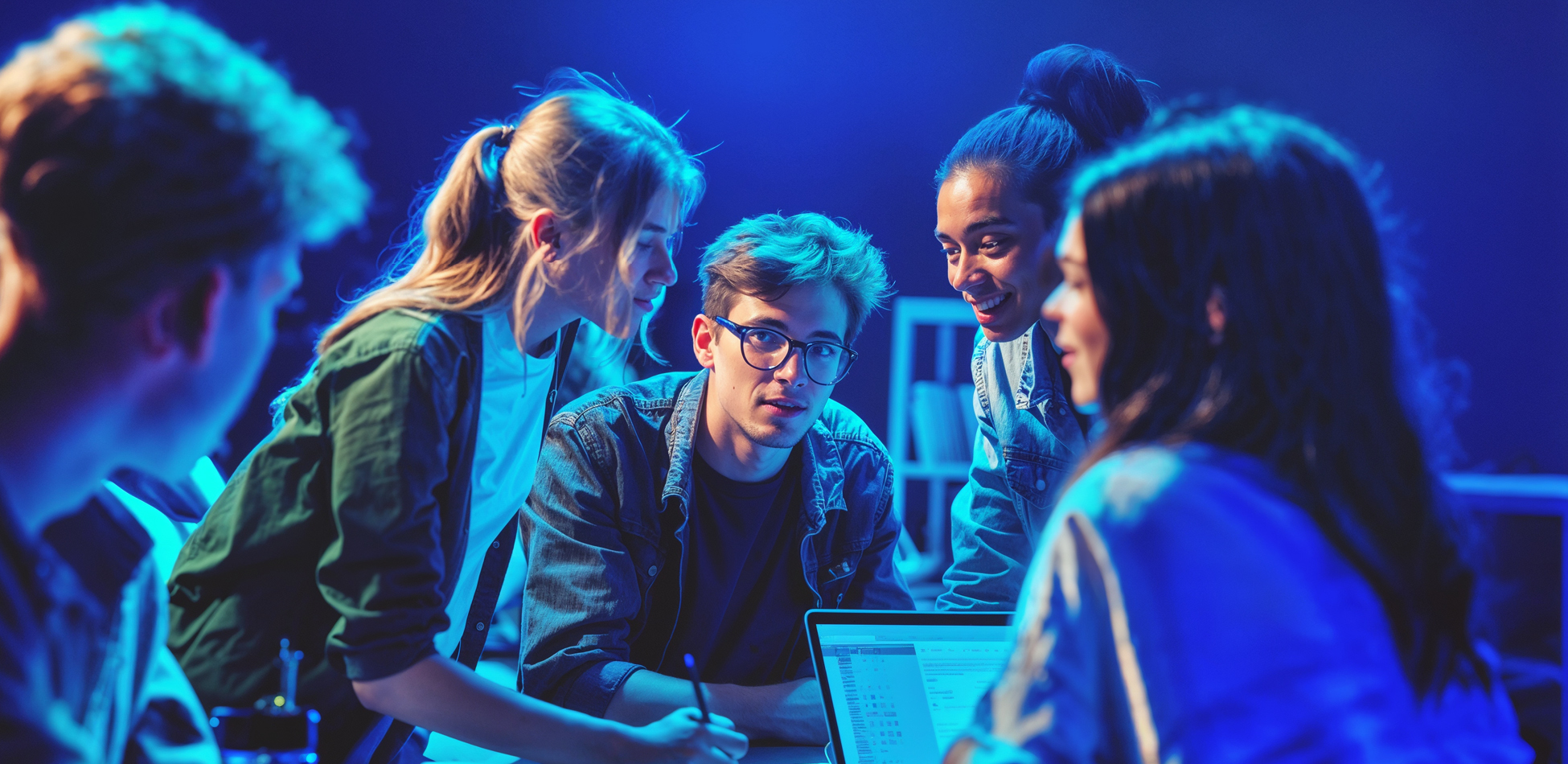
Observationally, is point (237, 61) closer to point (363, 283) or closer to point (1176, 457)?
point (1176, 457)

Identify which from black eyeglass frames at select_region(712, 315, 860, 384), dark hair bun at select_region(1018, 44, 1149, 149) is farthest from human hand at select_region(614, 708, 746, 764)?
dark hair bun at select_region(1018, 44, 1149, 149)

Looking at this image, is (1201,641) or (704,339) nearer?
(1201,641)

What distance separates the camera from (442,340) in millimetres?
1244

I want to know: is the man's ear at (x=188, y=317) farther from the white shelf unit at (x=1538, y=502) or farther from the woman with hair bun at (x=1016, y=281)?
the white shelf unit at (x=1538, y=502)

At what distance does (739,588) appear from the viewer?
1878 mm

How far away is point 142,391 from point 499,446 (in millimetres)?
723

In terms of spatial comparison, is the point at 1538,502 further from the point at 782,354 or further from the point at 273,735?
the point at 273,735

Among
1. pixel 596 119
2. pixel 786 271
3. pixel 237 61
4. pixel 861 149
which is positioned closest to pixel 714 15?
pixel 861 149

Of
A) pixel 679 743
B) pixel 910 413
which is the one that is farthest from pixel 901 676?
pixel 910 413

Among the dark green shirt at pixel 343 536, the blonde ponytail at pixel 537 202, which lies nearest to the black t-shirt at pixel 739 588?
the blonde ponytail at pixel 537 202

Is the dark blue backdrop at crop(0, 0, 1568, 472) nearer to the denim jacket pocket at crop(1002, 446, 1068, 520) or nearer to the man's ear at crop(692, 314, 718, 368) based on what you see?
the man's ear at crop(692, 314, 718, 368)

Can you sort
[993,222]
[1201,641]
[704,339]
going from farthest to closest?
[704,339], [993,222], [1201,641]

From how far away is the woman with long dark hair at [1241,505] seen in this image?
696 mm

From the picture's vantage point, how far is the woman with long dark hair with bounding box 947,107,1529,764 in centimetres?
70
